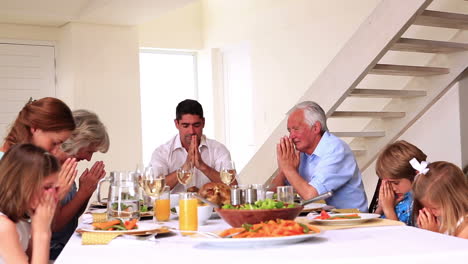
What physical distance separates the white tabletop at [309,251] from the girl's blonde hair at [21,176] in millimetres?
205

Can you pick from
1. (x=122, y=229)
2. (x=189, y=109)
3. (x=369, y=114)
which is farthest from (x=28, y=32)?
(x=122, y=229)

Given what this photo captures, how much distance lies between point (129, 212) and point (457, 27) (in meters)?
3.22

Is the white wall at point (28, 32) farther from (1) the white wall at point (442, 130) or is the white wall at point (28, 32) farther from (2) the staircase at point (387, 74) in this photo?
(1) the white wall at point (442, 130)

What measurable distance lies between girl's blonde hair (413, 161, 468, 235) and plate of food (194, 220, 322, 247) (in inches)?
24.7

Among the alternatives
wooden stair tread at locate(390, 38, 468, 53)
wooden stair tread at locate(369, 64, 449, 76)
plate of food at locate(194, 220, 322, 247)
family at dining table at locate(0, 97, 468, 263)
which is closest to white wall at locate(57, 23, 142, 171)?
family at dining table at locate(0, 97, 468, 263)

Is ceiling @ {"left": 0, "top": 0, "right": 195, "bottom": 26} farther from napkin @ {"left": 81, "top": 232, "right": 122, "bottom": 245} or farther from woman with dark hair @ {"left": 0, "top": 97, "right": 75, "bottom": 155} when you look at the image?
napkin @ {"left": 81, "top": 232, "right": 122, "bottom": 245}

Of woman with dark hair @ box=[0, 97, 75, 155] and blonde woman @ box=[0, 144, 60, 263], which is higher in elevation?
woman with dark hair @ box=[0, 97, 75, 155]

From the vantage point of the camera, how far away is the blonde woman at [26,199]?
5.82 ft

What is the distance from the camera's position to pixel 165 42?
307 inches

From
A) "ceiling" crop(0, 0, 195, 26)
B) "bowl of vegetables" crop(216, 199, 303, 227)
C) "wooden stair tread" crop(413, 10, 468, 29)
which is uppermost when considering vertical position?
"ceiling" crop(0, 0, 195, 26)

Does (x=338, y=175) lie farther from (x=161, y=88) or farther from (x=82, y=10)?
→ (x=161, y=88)

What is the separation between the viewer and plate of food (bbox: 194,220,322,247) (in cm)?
157

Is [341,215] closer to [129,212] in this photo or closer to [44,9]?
[129,212]

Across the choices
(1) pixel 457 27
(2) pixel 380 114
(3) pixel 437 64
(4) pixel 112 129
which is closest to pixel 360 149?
(2) pixel 380 114
